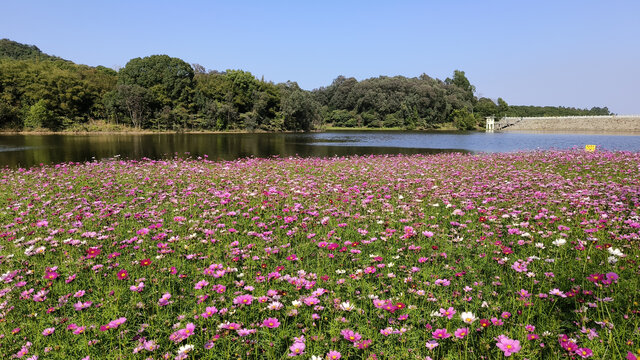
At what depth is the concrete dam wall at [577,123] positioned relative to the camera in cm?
7519

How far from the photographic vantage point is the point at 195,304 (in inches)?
124

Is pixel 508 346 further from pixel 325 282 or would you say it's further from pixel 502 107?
pixel 502 107

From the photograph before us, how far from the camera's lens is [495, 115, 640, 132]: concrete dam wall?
7519cm

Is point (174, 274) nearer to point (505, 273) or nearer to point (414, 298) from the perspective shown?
point (414, 298)

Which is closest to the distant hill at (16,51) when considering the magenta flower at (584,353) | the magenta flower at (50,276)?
the magenta flower at (50,276)

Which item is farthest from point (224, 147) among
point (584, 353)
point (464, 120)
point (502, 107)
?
point (502, 107)

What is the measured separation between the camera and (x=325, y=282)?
3.30 m

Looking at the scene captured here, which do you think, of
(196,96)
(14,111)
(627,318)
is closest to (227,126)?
(196,96)

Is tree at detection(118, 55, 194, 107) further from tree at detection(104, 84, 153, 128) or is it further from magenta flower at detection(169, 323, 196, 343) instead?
magenta flower at detection(169, 323, 196, 343)

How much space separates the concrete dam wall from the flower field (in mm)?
92577

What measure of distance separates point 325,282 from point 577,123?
10665 cm

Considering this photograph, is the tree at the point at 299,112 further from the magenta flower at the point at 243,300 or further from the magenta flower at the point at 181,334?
the magenta flower at the point at 181,334

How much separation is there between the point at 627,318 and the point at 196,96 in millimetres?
74105

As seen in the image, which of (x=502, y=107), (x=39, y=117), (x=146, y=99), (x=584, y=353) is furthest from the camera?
(x=502, y=107)
